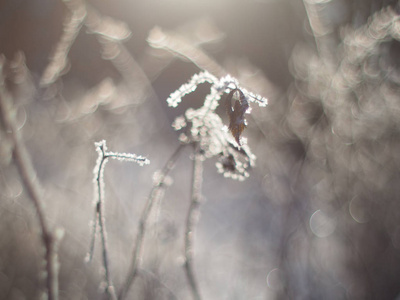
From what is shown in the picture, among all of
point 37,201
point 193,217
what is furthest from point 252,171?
point 37,201

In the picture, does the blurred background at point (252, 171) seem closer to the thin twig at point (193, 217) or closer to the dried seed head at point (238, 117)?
the thin twig at point (193, 217)

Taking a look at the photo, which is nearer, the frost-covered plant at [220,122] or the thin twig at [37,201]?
the thin twig at [37,201]

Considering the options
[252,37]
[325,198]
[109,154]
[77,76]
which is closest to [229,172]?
[109,154]

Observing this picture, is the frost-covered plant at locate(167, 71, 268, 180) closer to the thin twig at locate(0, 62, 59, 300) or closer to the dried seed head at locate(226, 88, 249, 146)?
the dried seed head at locate(226, 88, 249, 146)

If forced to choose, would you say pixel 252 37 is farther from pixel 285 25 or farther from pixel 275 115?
pixel 275 115

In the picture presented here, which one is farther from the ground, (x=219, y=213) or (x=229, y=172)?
(x=219, y=213)

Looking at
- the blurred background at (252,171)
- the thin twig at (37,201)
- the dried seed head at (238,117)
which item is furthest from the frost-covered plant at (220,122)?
the blurred background at (252,171)

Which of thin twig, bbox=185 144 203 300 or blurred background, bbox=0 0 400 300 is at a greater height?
blurred background, bbox=0 0 400 300

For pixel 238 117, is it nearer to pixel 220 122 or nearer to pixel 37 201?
pixel 220 122

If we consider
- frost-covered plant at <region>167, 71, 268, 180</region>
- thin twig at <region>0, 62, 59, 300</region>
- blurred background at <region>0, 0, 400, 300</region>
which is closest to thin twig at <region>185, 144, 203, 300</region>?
frost-covered plant at <region>167, 71, 268, 180</region>
